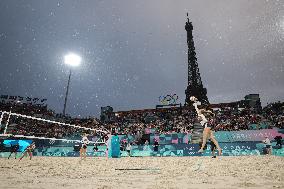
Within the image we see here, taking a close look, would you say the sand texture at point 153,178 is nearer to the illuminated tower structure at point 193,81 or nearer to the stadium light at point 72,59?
the stadium light at point 72,59

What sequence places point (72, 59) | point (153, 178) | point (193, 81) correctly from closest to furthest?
1. point (153, 178)
2. point (72, 59)
3. point (193, 81)

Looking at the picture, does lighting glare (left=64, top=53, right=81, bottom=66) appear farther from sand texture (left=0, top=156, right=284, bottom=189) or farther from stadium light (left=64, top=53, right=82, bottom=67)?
sand texture (left=0, top=156, right=284, bottom=189)

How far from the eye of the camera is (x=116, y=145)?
55.3ft

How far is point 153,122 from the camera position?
1511 inches

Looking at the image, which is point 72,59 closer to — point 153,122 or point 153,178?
point 153,122

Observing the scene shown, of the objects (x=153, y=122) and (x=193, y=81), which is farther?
(x=193, y=81)

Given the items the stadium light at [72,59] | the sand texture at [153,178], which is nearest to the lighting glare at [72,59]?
the stadium light at [72,59]

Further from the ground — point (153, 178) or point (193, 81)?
point (193, 81)

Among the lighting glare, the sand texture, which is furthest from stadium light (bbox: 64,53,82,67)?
the sand texture

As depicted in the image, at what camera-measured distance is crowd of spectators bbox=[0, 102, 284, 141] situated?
2923 cm

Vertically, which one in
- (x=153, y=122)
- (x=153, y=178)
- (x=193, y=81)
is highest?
(x=193, y=81)

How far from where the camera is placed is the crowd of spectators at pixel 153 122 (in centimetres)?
2923

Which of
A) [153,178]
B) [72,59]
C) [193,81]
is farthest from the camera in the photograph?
[193,81]

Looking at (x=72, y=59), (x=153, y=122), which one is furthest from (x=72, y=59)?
(x=153, y=122)
